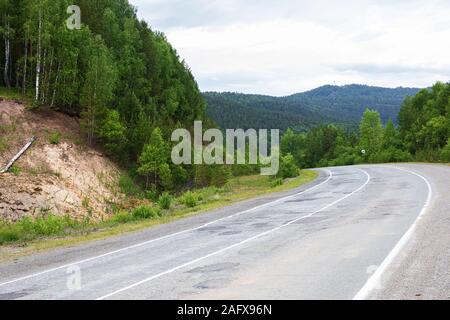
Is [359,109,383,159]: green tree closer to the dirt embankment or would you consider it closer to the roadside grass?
the dirt embankment

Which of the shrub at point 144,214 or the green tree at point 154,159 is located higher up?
the green tree at point 154,159

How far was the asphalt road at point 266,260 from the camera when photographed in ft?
26.0

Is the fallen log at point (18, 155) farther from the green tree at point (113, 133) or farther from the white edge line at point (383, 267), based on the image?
the white edge line at point (383, 267)

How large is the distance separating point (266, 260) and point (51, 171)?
2615 cm

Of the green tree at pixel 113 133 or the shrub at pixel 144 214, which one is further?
the green tree at pixel 113 133

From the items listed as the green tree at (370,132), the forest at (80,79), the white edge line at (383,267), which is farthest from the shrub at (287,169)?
the green tree at (370,132)

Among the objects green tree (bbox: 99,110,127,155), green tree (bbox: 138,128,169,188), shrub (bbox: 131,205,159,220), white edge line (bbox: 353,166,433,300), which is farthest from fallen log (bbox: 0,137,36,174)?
white edge line (bbox: 353,166,433,300)

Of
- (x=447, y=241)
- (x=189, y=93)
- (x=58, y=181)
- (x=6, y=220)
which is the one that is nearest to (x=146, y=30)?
(x=189, y=93)

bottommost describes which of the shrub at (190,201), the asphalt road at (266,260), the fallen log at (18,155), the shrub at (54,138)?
the shrub at (190,201)

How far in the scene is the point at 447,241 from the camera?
11.1 meters

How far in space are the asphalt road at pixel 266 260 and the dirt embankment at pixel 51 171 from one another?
13.4 m

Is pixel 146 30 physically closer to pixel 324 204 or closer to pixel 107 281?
Answer: pixel 324 204
